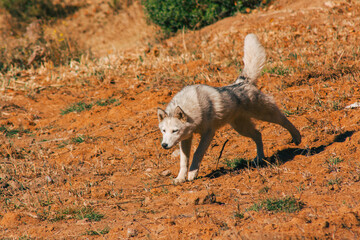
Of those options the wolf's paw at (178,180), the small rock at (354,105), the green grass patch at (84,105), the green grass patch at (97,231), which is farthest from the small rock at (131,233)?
the green grass patch at (84,105)

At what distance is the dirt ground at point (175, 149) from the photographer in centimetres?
394

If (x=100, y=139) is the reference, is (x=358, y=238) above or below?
above

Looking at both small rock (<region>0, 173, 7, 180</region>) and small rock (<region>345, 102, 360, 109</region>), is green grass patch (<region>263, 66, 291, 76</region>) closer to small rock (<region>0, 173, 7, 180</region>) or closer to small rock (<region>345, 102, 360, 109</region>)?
small rock (<region>345, 102, 360, 109</region>)

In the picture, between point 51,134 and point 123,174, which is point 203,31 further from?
point 123,174

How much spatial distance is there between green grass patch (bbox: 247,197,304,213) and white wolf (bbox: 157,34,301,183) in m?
1.58

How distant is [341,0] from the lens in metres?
10.4

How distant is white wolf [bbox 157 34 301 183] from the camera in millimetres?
5327

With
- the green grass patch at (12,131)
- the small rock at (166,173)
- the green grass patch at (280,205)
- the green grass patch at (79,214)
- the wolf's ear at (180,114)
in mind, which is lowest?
the green grass patch at (12,131)

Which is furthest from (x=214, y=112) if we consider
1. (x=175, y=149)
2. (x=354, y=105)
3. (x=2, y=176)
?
(x=2, y=176)

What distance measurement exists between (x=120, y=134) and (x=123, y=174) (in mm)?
1446

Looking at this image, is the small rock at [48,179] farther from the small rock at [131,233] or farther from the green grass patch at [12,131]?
the green grass patch at [12,131]

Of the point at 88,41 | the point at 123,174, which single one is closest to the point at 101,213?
the point at 123,174

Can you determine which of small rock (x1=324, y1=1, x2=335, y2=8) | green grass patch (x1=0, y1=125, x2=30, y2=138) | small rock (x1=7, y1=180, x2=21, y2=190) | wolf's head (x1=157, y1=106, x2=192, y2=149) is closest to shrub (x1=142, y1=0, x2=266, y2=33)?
small rock (x1=324, y1=1, x2=335, y2=8)

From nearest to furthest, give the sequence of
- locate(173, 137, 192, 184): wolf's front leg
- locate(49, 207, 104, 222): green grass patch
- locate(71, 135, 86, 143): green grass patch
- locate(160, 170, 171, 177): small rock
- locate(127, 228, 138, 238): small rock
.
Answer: locate(127, 228, 138, 238): small rock, locate(49, 207, 104, 222): green grass patch, locate(173, 137, 192, 184): wolf's front leg, locate(160, 170, 171, 177): small rock, locate(71, 135, 86, 143): green grass patch
